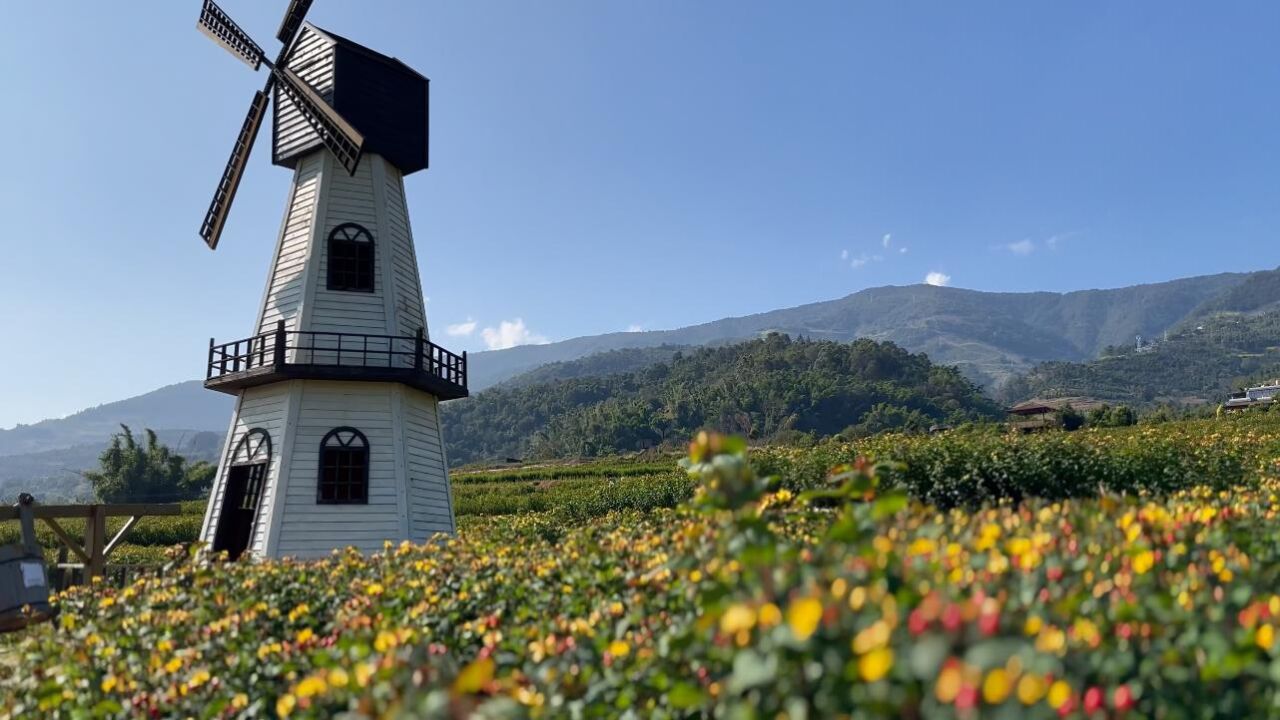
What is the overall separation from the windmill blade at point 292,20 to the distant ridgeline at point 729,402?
75.7 metres

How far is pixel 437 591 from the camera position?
543 centimetres

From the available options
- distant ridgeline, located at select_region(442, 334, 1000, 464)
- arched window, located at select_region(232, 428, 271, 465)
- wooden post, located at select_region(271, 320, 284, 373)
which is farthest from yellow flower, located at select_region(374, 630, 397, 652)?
distant ridgeline, located at select_region(442, 334, 1000, 464)

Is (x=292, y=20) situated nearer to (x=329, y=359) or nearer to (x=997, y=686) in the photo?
(x=329, y=359)

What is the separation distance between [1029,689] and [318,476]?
1476cm

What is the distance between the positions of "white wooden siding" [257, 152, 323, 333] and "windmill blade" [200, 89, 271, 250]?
234cm

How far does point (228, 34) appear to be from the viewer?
20625 mm

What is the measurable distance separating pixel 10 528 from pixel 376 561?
42073 millimetres

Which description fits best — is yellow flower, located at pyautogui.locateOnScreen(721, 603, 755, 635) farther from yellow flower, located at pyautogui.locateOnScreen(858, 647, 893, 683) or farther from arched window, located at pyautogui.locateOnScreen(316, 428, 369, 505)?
arched window, located at pyautogui.locateOnScreen(316, 428, 369, 505)

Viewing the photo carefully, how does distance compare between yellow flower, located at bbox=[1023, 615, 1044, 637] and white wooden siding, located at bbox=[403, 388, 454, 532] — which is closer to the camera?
yellow flower, located at bbox=[1023, 615, 1044, 637]

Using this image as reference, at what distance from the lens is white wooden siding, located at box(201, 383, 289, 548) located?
1527cm

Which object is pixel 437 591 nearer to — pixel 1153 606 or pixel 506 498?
pixel 1153 606

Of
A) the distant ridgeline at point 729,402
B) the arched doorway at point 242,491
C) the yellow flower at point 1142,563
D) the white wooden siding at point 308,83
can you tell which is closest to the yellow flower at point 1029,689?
the yellow flower at point 1142,563

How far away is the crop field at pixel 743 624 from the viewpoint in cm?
235

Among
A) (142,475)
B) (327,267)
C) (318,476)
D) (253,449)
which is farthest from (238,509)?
(142,475)
